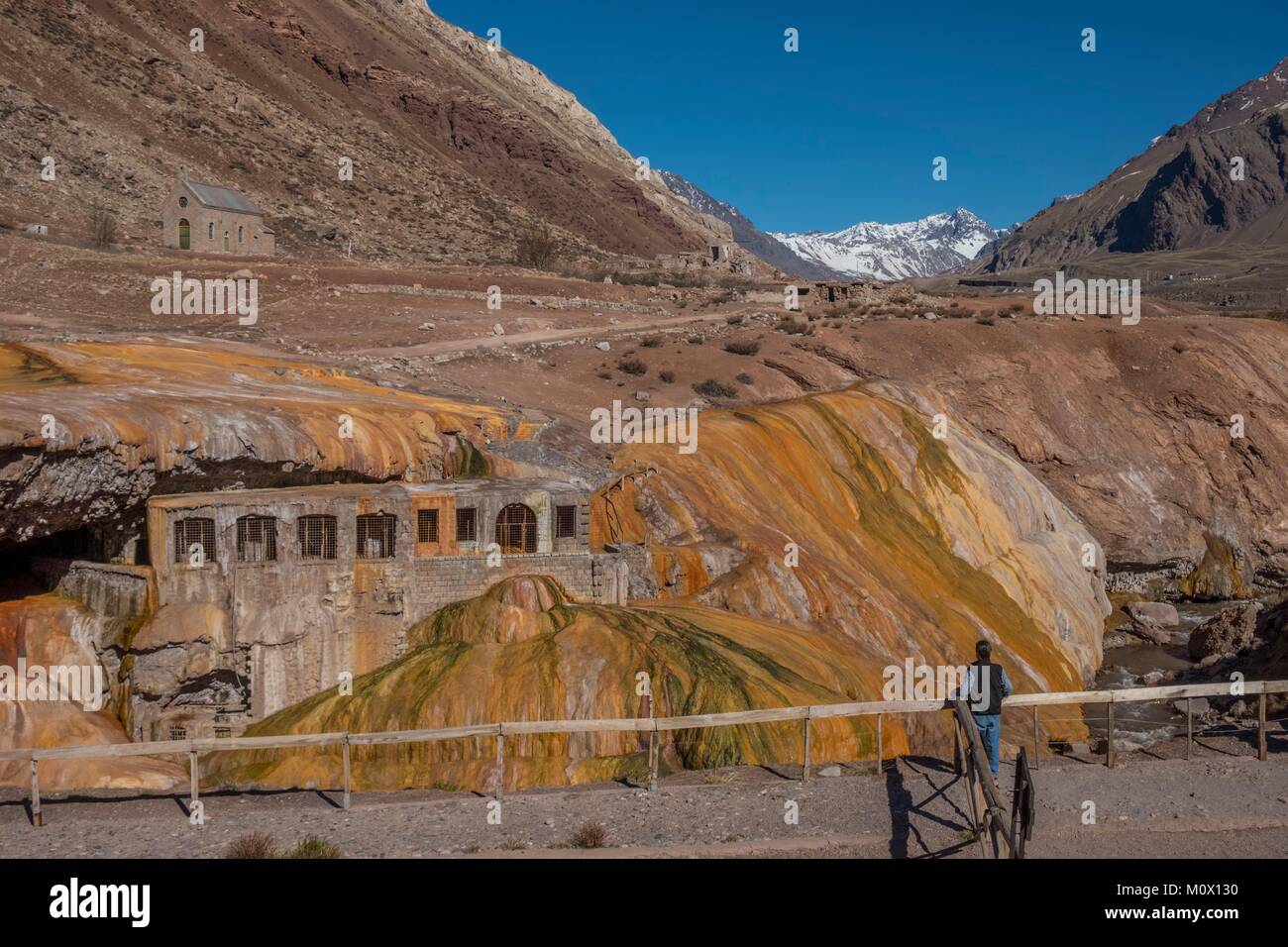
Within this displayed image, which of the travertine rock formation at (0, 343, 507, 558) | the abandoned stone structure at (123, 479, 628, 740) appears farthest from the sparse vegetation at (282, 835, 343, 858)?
the travertine rock formation at (0, 343, 507, 558)

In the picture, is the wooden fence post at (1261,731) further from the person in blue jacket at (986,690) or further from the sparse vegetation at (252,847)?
the sparse vegetation at (252,847)

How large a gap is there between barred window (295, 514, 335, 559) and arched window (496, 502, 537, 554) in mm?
2972

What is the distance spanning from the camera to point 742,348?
42.4 m

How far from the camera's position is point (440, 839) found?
10.6 metres

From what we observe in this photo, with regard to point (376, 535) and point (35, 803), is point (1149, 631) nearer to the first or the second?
point (376, 535)

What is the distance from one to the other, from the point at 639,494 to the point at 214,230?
4002 centimetres

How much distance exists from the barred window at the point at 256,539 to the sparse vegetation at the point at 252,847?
8.29 m

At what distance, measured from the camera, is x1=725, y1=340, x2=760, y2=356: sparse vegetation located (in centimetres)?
4225

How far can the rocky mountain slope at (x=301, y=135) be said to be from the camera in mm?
64188

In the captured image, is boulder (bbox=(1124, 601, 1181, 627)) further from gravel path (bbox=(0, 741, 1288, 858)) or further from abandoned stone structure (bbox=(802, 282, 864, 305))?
abandoned stone structure (bbox=(802, 282, 864, 305))

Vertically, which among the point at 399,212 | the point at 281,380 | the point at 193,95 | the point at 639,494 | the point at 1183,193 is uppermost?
the point at 1183,193

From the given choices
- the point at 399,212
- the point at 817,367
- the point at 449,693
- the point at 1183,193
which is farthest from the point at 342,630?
the point at 1183,193
